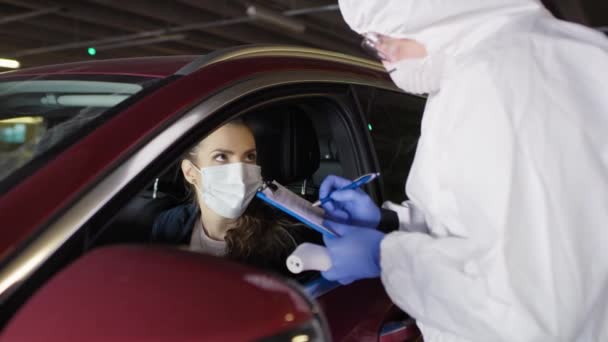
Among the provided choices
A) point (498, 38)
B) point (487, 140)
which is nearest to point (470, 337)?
point (487, 140)

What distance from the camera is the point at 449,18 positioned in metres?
1.22

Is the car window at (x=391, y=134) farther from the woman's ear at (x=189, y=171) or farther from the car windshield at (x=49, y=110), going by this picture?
the car windshield at (x=49, y=110)

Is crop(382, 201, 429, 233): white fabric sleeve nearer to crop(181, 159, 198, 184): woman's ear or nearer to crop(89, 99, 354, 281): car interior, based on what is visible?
crop(89, 99, 354, 281): car interior

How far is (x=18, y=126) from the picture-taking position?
146 centimetres

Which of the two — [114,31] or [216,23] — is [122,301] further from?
[114,31]

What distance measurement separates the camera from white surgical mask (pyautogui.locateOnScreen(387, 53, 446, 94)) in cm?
129

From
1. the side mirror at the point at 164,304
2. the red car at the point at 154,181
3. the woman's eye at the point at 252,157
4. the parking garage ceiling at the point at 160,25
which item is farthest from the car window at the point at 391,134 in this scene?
the parking garage ceiling at the point at 160,25

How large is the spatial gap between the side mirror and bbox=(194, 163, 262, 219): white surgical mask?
0.93 metres

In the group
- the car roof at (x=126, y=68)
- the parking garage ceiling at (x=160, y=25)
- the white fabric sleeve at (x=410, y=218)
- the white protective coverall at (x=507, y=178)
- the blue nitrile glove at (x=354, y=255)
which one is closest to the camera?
the white protective coverall at (x=507, y=178)

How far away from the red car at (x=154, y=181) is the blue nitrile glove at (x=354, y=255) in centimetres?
9

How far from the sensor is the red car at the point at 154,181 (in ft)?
2.46

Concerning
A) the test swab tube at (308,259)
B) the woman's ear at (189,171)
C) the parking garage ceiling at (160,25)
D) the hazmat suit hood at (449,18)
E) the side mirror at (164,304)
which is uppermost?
the parking garage ceiling at (160,25)

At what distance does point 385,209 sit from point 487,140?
69 centimetres

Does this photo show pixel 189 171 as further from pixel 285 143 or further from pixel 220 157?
pixel 285 143
